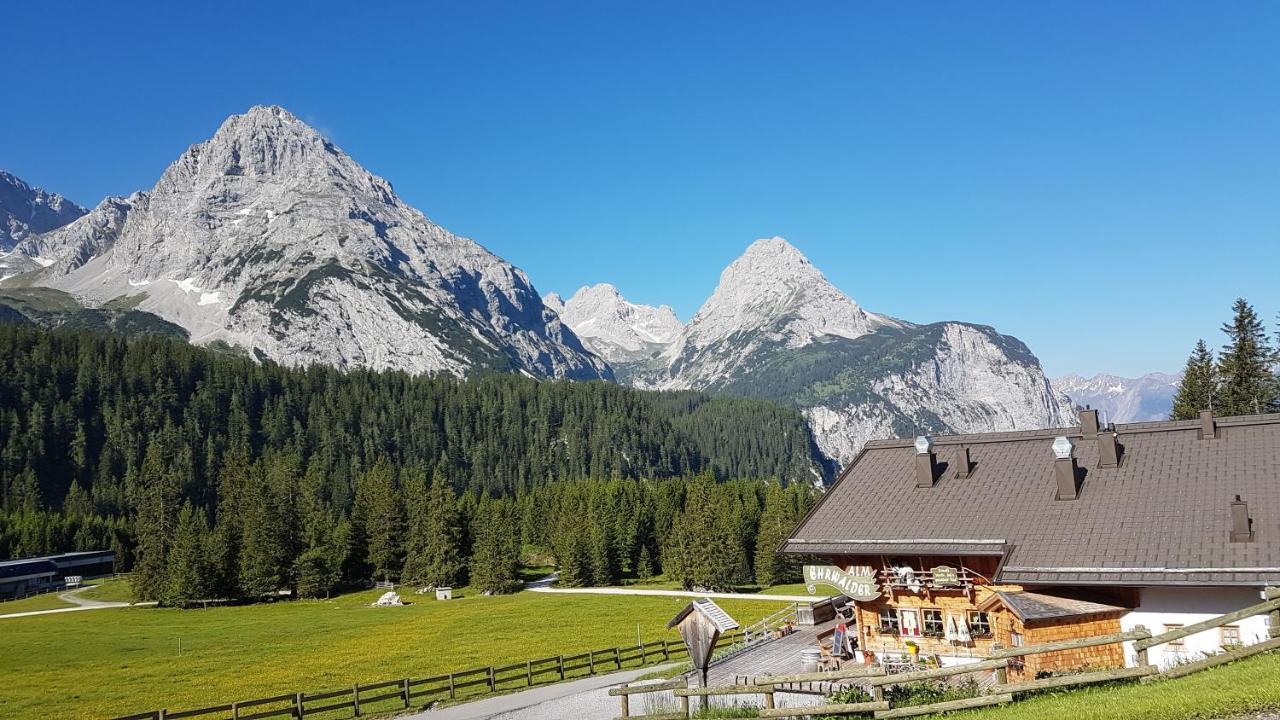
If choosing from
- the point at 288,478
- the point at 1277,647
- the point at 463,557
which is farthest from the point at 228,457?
the point at 1277,647

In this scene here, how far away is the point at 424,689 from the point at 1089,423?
3362cm

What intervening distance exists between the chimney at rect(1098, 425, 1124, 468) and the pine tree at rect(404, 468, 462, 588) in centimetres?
8034

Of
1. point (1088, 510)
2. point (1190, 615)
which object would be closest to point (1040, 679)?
point (1190, 615)

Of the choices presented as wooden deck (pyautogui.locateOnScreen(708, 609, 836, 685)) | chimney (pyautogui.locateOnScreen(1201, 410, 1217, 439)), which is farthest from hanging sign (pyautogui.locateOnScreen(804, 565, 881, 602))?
chimney (pyautogui.locateOnScreen(1201, 410, 1217, 439))

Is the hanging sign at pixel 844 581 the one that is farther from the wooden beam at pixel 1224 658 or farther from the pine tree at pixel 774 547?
the pine tree at pixel 774 547

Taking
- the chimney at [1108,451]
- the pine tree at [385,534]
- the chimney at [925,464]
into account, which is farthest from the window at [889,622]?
the pine tree at [385,534]

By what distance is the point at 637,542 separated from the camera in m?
106

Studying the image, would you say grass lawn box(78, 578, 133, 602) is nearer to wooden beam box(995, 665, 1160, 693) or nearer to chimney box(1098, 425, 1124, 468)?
chimney box(1098, 425, 1124, 468)

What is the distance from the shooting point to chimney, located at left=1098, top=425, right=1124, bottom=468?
31.5m

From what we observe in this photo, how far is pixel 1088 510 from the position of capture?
98.0 feet

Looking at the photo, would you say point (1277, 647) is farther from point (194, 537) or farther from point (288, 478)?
point (288, 478)

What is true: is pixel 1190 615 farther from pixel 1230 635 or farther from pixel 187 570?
pixel 187 570

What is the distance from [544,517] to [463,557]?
125ft

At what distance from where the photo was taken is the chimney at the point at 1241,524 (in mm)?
25703
